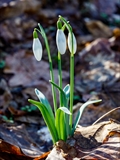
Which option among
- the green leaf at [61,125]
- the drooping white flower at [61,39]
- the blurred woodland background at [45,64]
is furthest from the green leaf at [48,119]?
the drooping white flower at [61,39]

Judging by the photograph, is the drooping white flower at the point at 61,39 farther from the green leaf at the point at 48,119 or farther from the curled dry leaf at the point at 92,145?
the curled dry leaf at the point at 92,145

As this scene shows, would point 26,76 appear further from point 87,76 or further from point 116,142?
point 116,142

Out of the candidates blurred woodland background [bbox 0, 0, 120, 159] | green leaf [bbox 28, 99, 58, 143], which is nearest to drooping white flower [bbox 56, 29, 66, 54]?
green leaf [bbox 28, 99, 58, 143]

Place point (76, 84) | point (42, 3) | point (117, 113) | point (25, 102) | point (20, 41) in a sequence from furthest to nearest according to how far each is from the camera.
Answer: point (42, 3)
point (20, 41)
point (76, 84)
point (25, 102)
point (117, 113)

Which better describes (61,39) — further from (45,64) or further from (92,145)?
(45,64)

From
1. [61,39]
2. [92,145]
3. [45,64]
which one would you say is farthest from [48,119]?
[45,64]

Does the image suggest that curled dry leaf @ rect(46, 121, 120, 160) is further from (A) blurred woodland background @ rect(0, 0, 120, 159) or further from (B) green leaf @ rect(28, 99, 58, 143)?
(A) blurred woodland background @ rect(0, 0, 120, 159)

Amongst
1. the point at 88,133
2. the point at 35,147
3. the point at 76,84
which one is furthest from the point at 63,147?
the point at 76,84

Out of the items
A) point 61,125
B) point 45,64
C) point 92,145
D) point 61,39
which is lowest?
point 92,145

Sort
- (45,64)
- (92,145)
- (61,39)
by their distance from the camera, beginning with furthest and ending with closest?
(45,64) → (92,145) → (61,39)
